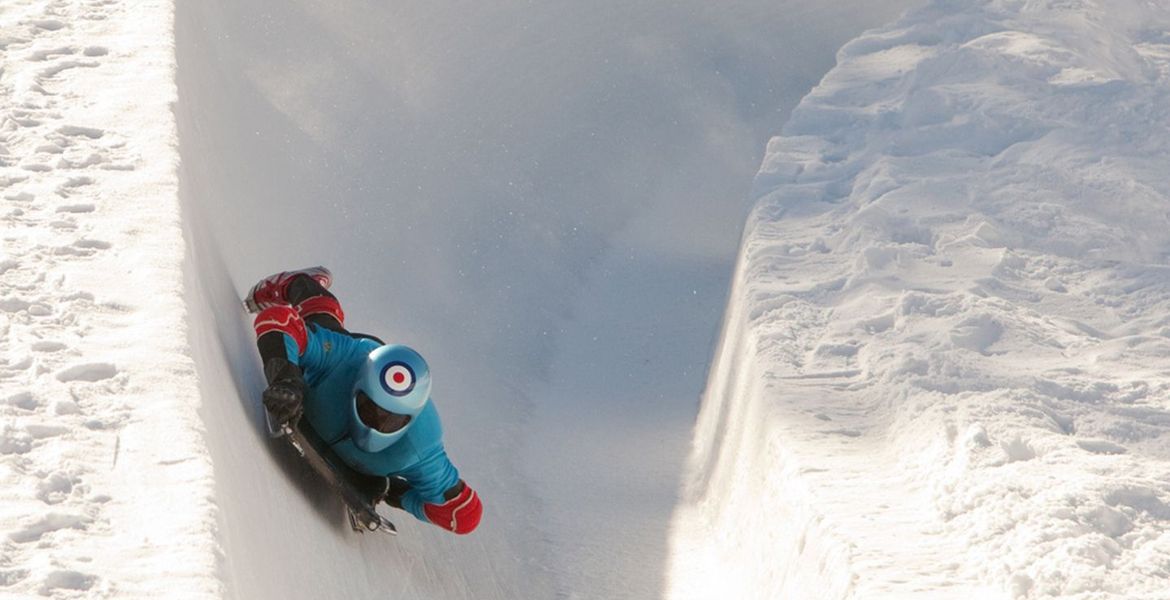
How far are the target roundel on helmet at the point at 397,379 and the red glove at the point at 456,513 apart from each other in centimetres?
58

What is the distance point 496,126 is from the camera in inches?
370

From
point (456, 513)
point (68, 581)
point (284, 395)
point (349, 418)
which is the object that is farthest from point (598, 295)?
point (68, 581)

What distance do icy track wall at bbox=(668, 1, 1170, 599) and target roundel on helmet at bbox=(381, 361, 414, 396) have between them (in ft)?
4.34

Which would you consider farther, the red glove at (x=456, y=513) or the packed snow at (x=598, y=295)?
the red glove at (x=456, y=513)

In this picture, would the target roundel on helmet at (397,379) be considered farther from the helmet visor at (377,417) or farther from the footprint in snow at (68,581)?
the footprint in snow at (68,581)

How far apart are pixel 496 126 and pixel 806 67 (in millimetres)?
3437

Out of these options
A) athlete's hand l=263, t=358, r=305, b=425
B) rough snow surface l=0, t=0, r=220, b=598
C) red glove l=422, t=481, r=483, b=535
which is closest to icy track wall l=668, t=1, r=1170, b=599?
red glove l=422, t=481, r=483, b=535

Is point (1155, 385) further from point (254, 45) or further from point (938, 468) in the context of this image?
point (254, 45)

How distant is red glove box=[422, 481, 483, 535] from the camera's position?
4117 mm

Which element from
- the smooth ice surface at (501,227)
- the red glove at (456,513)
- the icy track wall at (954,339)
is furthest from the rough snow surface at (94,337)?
the icy track wall at (954,339)

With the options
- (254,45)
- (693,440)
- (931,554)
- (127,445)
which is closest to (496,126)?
(254,45)

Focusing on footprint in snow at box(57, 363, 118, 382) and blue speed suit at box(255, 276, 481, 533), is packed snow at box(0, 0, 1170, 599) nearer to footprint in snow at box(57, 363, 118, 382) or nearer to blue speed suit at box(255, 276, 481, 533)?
footprint in snow at box(57, 363, 118, 382)

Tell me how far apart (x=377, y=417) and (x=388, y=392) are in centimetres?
12

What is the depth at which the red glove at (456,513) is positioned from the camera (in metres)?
4.12
